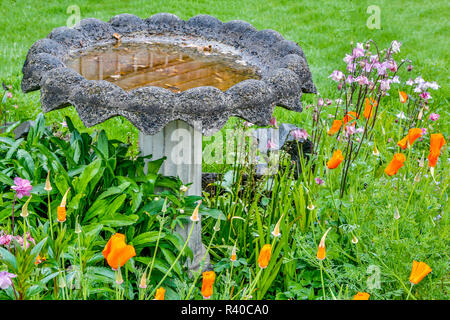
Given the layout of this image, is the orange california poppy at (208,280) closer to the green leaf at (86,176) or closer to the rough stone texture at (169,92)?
the rough stone texture at (169,92)

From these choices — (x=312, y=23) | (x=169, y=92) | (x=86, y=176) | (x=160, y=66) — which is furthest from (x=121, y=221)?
(x=312, y=23)

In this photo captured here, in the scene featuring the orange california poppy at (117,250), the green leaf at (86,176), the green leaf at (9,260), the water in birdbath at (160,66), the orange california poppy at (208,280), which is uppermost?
the water in birdbath at (160,66)

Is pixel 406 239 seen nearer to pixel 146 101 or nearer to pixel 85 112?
pixel 146 101

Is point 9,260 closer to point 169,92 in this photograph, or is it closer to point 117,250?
point 117,250

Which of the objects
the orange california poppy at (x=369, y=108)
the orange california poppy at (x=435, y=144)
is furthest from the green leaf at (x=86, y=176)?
the orange california poppy at (x=435, y=144)

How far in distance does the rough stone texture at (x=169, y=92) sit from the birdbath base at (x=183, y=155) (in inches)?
19.1

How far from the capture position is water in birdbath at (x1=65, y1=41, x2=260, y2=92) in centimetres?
309

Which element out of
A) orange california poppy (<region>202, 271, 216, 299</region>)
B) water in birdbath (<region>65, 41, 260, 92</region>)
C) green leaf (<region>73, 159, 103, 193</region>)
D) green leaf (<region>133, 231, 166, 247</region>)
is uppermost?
water in birdbath (<region>65, 41, 260, 92</region>)

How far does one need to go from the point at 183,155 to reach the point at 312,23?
6.10 meters

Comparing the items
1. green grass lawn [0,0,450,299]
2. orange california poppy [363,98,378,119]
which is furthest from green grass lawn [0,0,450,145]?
orange california poppy [363,98,378,119]

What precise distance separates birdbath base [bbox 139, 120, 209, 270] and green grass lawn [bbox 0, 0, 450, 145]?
310 cm

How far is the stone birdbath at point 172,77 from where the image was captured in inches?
105

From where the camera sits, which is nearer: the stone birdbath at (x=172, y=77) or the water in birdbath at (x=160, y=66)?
the stone birdbath at (x=172, y=77)

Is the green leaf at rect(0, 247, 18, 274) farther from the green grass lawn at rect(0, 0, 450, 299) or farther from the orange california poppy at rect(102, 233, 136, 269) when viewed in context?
the green grass lawn at rect(0, 0, 450, 299)
